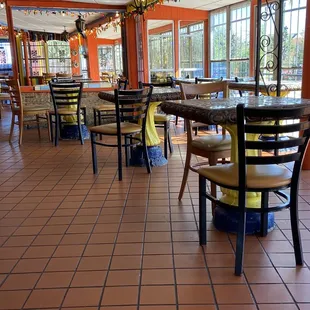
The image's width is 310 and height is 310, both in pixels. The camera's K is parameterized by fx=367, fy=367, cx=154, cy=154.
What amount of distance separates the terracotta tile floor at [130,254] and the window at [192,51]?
6.60m

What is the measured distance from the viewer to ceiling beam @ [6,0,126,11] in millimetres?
7158

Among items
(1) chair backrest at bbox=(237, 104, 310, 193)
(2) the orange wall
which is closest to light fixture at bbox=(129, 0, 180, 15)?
(2) the orange wall

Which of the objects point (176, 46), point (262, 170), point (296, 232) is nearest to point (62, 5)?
point (176, 46)

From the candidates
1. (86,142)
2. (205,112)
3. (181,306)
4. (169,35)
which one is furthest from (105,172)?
(169,35)

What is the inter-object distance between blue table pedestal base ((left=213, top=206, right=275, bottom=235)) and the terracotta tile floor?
0.21ft

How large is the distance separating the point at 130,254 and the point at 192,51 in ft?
27.6

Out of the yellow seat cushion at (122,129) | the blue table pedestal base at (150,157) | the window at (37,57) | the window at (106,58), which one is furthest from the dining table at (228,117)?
the window at (106,58)

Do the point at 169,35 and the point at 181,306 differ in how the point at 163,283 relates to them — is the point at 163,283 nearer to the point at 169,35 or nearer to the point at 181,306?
the point at 181,306

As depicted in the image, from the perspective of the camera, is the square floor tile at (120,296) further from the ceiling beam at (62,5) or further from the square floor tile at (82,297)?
the ceiling beam at (62,5)

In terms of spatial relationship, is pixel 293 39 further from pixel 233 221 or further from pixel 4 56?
pixel 4 56

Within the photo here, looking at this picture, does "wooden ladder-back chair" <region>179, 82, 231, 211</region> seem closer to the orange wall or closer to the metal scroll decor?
the metal scroll decor

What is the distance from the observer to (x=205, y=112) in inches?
83.4

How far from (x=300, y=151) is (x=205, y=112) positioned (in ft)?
1.83

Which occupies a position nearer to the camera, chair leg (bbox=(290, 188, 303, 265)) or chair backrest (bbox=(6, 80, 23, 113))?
chair leg (bbox=(290, 188, 303, 265))
